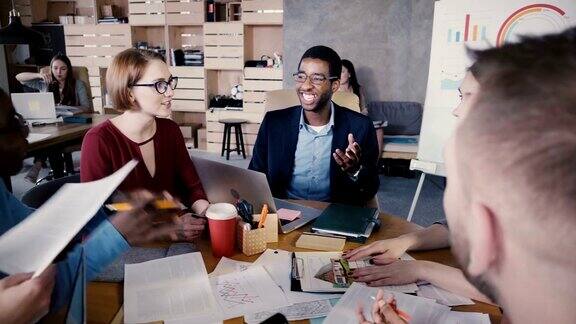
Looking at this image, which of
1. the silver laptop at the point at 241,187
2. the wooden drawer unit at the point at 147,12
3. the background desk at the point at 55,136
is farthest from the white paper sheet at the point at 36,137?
the wooden drawer unit at the point at 147,12

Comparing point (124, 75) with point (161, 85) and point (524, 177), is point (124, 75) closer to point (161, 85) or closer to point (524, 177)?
point (161, 85)

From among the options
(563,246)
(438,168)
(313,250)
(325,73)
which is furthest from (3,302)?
(438,168)

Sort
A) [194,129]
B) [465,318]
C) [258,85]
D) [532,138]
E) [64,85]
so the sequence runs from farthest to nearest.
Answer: [194,129] < [258,85] < [64,85] < [465,318] < [532,138]

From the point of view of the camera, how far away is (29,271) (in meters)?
0.75

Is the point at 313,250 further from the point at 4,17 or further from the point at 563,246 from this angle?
the point at 4,17

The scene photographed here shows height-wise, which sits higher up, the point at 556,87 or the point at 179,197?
the point at 556,87

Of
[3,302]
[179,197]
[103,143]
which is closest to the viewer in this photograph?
[3,302]

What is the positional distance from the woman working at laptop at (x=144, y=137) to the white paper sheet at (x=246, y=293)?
574mm

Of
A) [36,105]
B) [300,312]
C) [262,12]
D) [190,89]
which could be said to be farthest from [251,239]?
[190,89]

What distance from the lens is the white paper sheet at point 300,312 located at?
0.89 meters

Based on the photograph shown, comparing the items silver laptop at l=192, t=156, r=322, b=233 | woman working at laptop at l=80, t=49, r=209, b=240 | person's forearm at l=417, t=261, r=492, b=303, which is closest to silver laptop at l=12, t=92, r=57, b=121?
woman working at laptop at l=80, t=49, r=209, b=240

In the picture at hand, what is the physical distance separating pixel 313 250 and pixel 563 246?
83 cm

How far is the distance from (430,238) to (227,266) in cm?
61

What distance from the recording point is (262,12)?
5062 mm
